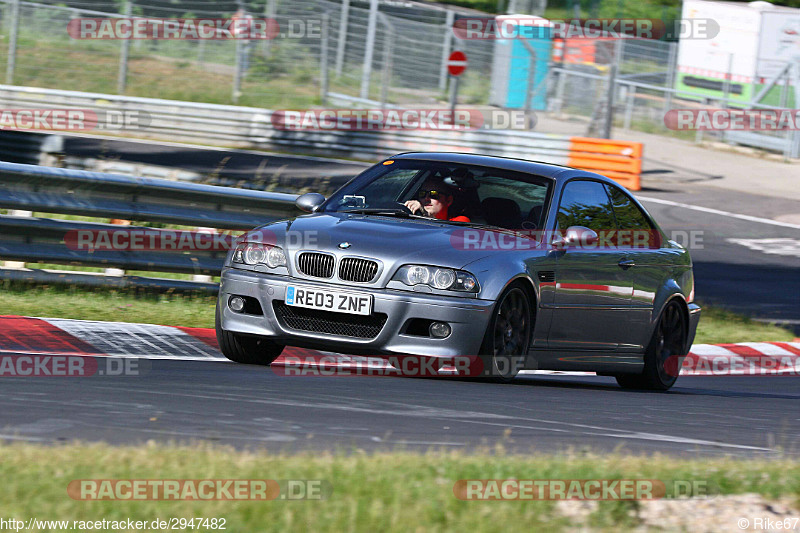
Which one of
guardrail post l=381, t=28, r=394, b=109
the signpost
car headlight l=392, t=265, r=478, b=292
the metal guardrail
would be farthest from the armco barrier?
car headlight l=392, t=265, r=478, b=292

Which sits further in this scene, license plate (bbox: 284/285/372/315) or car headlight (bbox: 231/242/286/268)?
car headlight (bbox: 231/242/286/268)

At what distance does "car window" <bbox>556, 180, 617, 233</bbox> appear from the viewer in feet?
26.5

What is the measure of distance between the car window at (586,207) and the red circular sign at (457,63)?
57.1 feet

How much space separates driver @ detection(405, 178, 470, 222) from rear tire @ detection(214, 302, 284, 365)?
1226mm

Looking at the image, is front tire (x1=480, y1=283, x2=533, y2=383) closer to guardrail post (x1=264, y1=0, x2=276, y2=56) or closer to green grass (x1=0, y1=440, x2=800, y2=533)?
green grass (x1=0, y1=440, x2=800, y2=533)

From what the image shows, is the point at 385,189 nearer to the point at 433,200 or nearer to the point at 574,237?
the point at 433,200

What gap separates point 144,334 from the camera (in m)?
8.16

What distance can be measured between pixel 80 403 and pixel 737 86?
1136 inches

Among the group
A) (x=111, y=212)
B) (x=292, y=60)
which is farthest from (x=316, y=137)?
(x=111, y=212)

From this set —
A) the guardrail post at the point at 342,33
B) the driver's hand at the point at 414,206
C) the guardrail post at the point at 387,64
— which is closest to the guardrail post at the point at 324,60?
the guardrail post at the point at 342,33

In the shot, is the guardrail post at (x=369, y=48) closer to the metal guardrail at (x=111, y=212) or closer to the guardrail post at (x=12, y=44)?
the guardrail post at (x=12, y=44)

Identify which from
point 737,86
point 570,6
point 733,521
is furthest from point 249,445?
point 570,6

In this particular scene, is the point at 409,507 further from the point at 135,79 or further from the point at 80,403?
the point at 135,79

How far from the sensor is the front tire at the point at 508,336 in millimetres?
6977
